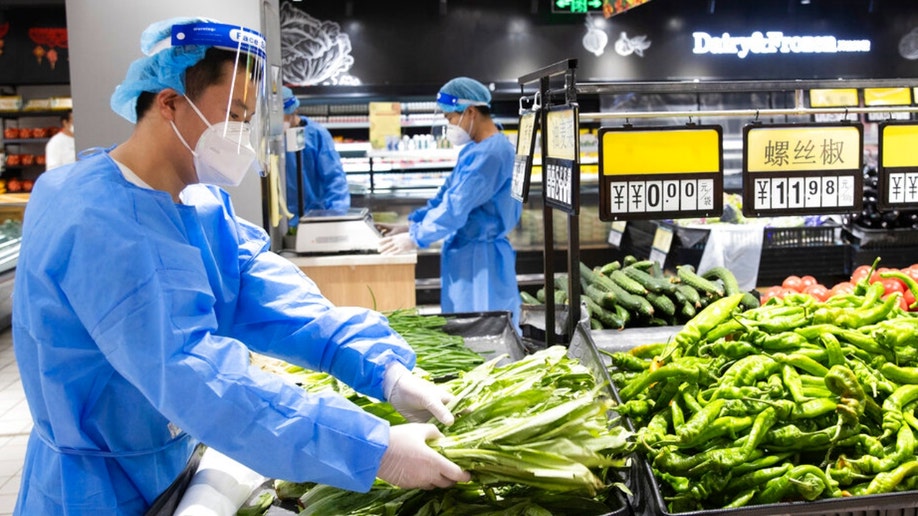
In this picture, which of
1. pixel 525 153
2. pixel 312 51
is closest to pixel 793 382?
pixel 525 153

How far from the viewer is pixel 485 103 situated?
546cm

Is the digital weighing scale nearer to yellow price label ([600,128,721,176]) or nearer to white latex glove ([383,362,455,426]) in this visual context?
yellow price label ([600,128,721,176])

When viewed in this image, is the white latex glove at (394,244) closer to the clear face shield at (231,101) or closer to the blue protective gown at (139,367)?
the blue protective gown at (139,367)

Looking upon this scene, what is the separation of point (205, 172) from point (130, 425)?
1.87 ft

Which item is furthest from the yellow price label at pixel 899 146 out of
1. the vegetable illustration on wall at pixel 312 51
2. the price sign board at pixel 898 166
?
the vegetable illustration on wall at pixel 312 51

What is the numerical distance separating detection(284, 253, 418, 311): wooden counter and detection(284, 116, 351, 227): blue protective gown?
7.42 feet

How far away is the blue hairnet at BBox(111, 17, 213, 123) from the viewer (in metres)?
1.78

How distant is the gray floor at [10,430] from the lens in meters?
4.61

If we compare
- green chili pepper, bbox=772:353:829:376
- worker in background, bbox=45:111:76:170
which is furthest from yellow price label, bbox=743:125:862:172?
worker in background, bbox=45:111:76:170

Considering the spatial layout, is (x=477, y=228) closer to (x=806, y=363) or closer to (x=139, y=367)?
(x=806, y=363)

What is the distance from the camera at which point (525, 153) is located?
302 cm

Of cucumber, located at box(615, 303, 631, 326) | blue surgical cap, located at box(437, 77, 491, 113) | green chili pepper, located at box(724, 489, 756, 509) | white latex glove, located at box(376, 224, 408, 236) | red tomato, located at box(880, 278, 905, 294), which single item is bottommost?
green chili pepper, located at box(724, 489, 756, 509)

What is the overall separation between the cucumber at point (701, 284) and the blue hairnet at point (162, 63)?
9.10ft

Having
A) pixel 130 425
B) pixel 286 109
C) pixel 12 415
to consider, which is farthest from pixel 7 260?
pixel 130 425
